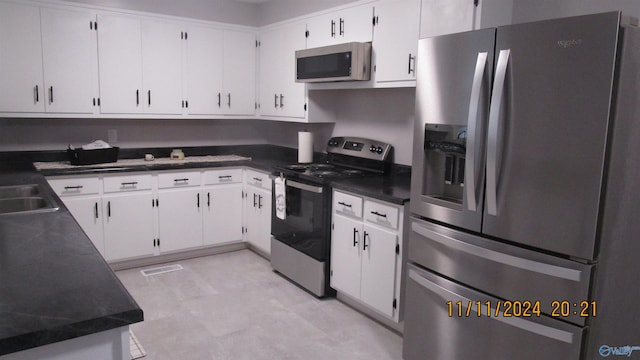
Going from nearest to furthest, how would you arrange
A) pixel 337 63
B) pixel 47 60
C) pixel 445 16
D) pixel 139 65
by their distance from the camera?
pixel 445 16 < pixel 337 63 < pixel 47 60 < pixel 139 65

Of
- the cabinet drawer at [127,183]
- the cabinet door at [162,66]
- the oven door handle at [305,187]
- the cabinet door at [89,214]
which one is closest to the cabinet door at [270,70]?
the cabinet door at [162,66]

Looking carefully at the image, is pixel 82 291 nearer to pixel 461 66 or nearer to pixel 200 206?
pixel 461 66

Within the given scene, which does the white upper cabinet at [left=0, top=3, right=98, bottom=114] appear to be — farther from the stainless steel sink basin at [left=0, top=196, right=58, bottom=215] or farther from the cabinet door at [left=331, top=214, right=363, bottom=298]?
the cabinet door at [left=331, top=214, right=363, bottom=298]

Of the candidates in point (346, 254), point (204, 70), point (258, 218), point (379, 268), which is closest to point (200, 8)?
point (204, 70)

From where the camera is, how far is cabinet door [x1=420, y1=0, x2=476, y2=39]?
8.60ft

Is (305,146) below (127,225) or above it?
above

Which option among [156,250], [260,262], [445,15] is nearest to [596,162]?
[445,15]

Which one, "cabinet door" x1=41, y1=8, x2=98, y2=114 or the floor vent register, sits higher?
"cabinet door" x1=41, y1=8, x2=98, y2=114

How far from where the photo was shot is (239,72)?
→ 475 centimetres

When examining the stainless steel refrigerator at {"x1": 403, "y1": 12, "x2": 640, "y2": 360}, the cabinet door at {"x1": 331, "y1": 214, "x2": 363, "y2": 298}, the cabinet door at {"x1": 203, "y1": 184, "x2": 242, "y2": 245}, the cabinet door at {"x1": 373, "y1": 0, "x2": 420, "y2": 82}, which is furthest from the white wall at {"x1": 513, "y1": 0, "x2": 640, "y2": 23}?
the cabinet door at {"x1": 203, "y1": 184, "x2": 242, "y2": 245}

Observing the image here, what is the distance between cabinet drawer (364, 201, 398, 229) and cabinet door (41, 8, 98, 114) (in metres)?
2.61

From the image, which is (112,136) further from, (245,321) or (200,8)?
(245,321)

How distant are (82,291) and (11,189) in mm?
2080

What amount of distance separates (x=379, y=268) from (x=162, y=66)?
278 centimetres
